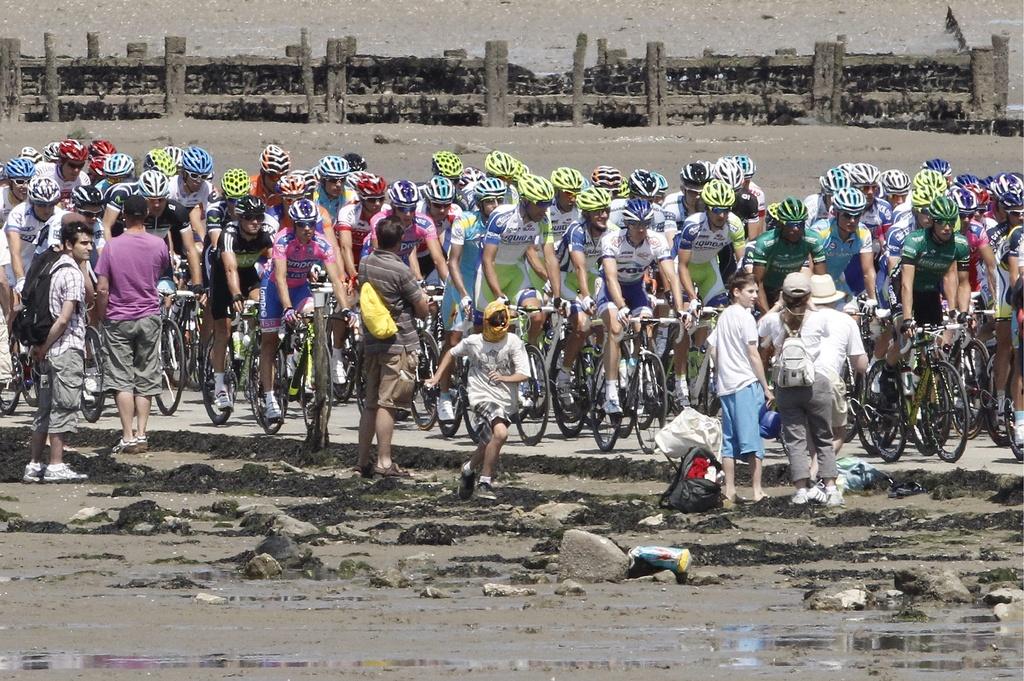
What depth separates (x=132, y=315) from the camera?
1828 cm

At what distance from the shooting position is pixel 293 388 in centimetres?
1919

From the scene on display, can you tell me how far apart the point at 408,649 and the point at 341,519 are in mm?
4393

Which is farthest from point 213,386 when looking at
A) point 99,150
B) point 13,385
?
point 99,150

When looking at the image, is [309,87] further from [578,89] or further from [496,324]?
[496,324]

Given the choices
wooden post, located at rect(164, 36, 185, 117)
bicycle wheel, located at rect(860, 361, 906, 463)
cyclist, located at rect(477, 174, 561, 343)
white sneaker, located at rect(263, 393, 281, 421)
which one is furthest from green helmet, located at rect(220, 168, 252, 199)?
wooden post, located at rect(164, 36, 185, 117)

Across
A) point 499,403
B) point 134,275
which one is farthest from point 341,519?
point 134,275

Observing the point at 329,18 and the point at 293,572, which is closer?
the point at 293,572

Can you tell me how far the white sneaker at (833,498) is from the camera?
1510 cm

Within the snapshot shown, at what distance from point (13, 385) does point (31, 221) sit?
1672 millimetres

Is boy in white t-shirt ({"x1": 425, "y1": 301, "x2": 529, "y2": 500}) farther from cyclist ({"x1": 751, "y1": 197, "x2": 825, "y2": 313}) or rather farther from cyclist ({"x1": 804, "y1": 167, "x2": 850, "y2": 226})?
cyclist ({"x1": 804, "y1": 167, "x2": 850, "y2": 226})

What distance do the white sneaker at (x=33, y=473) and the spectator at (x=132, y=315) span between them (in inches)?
63.9

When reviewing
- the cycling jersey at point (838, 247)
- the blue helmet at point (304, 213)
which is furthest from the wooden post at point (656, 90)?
the blue helmet at point (304, 213)

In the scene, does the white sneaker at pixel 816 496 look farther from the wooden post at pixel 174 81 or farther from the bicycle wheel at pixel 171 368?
the wooden post at pixel 174 81

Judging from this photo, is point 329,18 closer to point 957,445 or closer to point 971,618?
point 957,445
